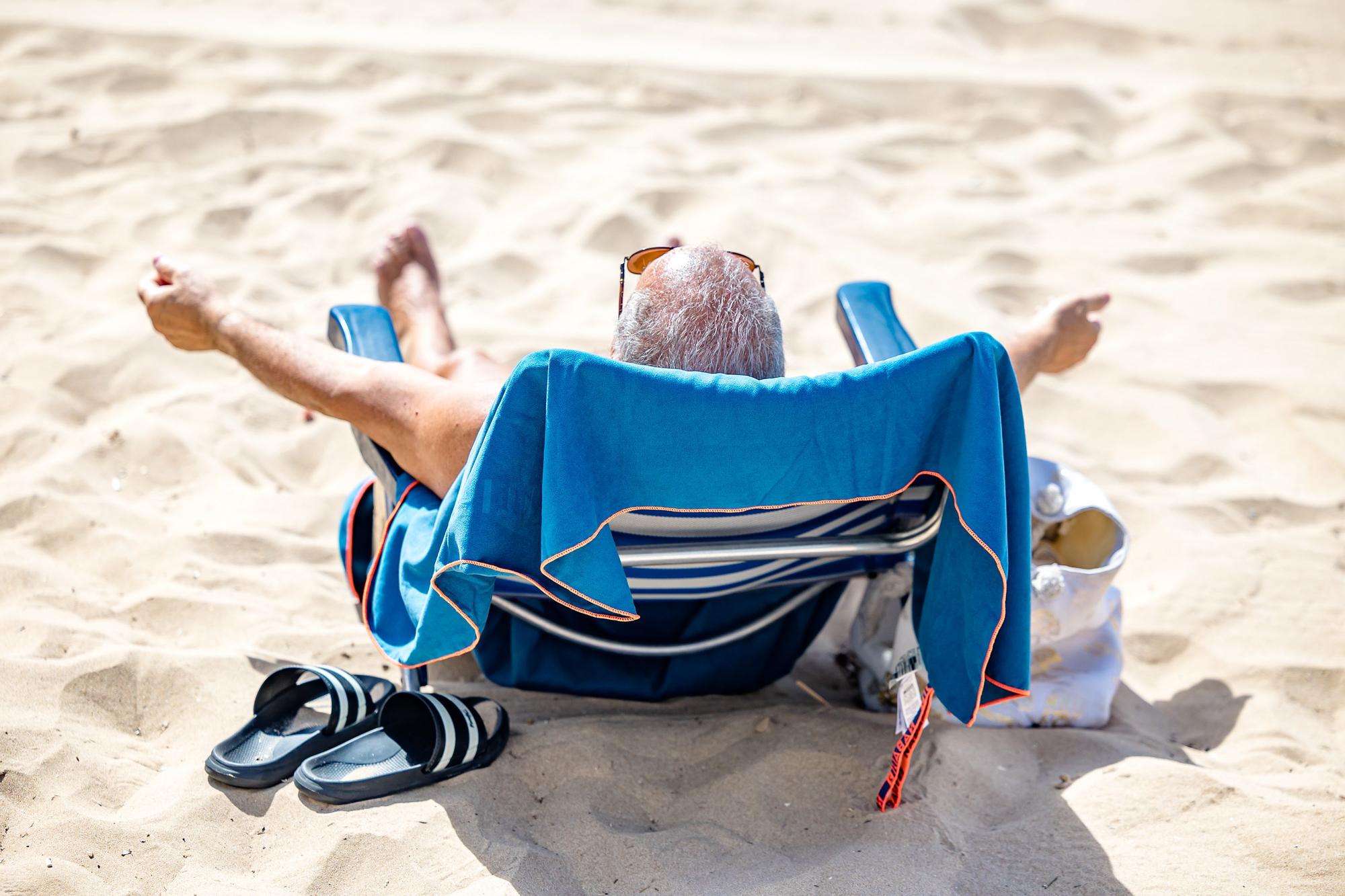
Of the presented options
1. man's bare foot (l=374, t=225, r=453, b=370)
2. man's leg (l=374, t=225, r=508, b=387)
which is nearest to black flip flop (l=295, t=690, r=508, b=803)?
man's leg (l=374, t=225, r=508, b=387)

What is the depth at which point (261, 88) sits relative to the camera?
5.12m

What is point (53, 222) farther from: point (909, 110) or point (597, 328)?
point (909, 110)

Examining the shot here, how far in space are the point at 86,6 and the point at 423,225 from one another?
3.02 meters

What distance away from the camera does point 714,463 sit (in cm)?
170

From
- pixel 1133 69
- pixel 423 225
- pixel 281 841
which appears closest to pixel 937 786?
pixel 281 841

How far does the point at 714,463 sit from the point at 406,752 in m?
0.82

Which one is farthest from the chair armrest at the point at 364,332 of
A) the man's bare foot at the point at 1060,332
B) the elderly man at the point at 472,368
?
the man's bare foot at the point at 1060,332

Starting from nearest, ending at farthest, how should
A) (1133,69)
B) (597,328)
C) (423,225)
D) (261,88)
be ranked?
(597,328) < (423,225) < (261,88) < (1133,69)

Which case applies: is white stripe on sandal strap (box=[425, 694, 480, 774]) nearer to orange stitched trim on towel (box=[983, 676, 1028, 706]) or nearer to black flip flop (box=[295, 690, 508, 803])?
black flip flop (box=[295, 690, 508, 803])

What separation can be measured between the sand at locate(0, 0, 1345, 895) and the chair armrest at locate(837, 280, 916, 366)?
28.7 inches

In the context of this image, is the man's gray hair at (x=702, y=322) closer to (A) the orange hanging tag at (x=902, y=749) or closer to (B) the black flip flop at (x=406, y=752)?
(A) the orange hanging tag at (x=902, y=749)

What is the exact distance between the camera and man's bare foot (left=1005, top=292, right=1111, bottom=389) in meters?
2.61

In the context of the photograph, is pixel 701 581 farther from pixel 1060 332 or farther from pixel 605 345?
pixel 605 345

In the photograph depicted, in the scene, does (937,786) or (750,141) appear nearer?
(937,786)
